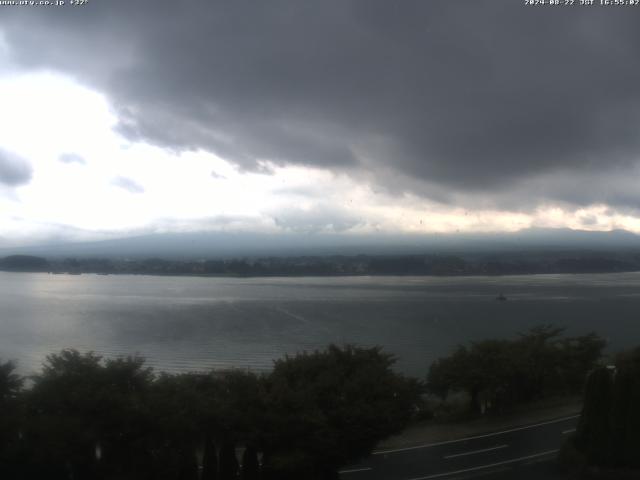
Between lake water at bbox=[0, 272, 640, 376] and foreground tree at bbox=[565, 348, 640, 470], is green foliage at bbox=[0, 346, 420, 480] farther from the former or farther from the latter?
lake water at bbox=[0, 272, 640, 376]

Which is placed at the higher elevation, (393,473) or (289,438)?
(289,438)

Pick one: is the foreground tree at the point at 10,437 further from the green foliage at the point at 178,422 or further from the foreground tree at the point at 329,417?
the foreground tree at the point at 329,417

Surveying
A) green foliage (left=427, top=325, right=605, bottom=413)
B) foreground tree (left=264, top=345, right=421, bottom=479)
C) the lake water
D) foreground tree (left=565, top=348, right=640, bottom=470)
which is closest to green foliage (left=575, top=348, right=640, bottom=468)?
foreground tree (left=565, top=348, right=640, bottom=470)

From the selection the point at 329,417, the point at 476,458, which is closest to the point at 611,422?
the point at 476,458

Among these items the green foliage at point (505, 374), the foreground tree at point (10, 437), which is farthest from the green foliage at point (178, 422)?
the green foliage at point (505, 374)

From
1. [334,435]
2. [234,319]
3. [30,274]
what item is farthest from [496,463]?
[30,274]

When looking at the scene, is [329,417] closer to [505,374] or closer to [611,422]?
[611,422]

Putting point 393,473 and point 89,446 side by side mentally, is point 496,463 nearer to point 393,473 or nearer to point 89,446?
point 393,473
